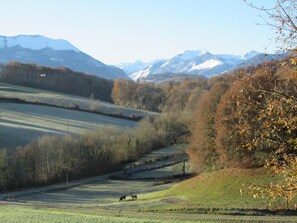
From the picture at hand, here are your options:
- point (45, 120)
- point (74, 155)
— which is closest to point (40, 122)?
point (45, 120)

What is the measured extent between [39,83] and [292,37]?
195 metres

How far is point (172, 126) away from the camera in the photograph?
360ft

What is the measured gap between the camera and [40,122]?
103 metres

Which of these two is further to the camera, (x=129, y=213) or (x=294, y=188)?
(x=129, y=213)

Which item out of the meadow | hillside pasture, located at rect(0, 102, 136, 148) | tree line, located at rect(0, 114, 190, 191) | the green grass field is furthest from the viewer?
the meadow

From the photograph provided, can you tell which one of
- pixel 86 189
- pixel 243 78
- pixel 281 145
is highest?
pixel 243 78

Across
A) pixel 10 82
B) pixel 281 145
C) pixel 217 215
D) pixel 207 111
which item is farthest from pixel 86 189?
pixel 10 82

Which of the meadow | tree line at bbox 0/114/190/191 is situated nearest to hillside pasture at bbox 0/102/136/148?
the meadow

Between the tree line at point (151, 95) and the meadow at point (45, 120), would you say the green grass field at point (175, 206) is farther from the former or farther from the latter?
the tree line at point (151, 95)

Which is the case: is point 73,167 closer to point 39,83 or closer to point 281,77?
point 281,77

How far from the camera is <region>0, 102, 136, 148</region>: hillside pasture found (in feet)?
285

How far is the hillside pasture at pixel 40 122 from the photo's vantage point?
3423 inches

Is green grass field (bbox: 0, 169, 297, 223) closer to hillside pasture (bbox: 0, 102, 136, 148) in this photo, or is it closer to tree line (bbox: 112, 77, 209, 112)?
hillside pasture (bbox: 0, 102, 136, 148)

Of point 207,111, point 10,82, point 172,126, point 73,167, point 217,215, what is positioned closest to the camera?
point 217,215
